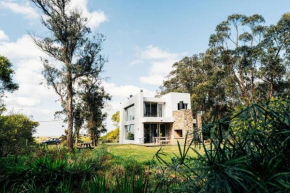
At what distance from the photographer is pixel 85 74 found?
1580 cm

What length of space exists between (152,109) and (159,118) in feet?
6.17

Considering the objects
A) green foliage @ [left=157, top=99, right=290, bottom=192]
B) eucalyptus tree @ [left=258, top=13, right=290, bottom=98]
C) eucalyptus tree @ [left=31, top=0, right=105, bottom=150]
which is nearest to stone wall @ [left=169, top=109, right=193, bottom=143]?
eucalyptus tree @ [left=258, top=13, right=290, bottom=98]

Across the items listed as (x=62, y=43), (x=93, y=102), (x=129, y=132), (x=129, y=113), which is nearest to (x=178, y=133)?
(x=129, y=132)

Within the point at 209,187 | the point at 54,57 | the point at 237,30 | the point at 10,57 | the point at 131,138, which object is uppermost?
the point at 237,30

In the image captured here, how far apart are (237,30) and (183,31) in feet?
43.3

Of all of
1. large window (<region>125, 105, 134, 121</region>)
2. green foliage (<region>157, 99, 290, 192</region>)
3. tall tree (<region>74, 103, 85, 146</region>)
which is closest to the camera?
green foliage (<region>157, 99, 290, 192</region>)

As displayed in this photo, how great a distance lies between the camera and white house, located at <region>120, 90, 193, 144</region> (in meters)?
20.0

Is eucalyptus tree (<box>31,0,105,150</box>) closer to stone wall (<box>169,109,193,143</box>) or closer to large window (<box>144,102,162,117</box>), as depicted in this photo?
large window (<box>144,102,162,117</box>)

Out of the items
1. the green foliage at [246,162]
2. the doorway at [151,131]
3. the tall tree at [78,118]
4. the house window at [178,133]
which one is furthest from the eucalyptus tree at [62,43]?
the green foliage at [246,162]

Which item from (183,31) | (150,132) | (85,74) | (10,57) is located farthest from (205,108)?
(10,57)

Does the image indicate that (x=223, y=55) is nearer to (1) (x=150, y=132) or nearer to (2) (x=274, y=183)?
(1) (x=150, y=132)

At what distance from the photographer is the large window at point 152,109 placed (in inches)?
851

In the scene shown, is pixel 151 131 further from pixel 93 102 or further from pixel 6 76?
pixel 6 76

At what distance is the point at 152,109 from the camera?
22031 millimetres
